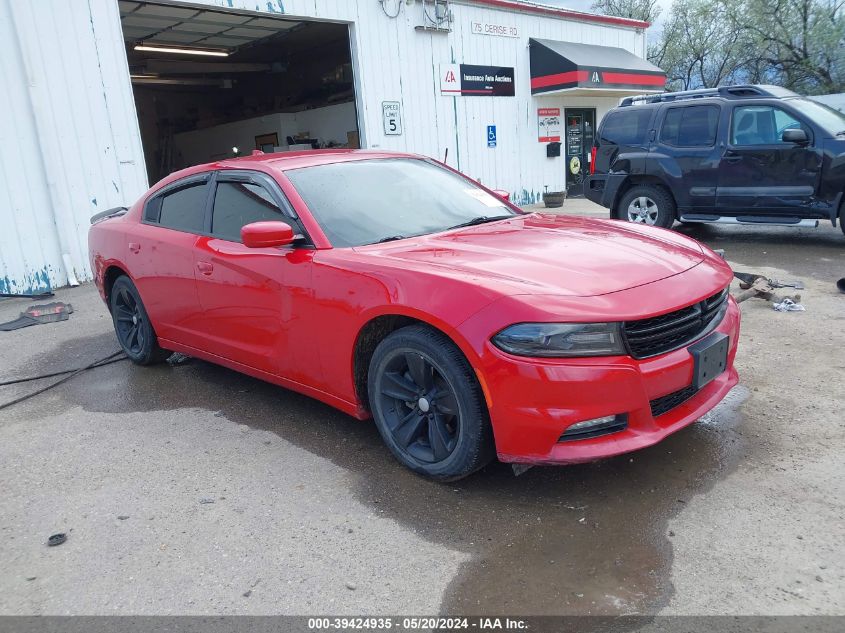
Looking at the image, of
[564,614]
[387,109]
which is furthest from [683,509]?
[387,109]

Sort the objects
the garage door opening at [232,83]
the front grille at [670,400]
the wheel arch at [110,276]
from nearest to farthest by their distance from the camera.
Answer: the front grille at [670,400]
the wheel arch at [110,276]
the garage door opening at [232,83]

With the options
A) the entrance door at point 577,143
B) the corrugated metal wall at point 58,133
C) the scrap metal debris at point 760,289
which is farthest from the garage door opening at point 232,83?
the scrap metal debris at point 760,289

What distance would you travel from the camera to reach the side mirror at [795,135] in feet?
25.1

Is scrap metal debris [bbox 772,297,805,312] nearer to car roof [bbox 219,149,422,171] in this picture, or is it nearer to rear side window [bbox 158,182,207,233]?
car roof [bbox 219,149,422,171]

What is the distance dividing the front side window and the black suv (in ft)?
0.04

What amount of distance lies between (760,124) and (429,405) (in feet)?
23.7

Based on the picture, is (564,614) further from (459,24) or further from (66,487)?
(459,24)

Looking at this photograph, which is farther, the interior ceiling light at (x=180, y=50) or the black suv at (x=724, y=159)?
the interior ceiling light at (x=180, y=50)

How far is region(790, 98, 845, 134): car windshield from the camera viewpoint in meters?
7.76

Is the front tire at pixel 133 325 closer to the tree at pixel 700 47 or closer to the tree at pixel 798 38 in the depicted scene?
the tree at pixel 798 38

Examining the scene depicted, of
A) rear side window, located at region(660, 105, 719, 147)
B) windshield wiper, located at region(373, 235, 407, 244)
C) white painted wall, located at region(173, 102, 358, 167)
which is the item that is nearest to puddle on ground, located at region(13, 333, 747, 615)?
windshield wiper, located at region(373, 235, 407, 244)

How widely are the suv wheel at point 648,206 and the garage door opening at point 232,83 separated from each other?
6343 millimetres

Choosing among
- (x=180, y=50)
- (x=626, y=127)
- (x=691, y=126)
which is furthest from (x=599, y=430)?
(x=180, y=50)

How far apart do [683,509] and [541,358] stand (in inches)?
36.5
